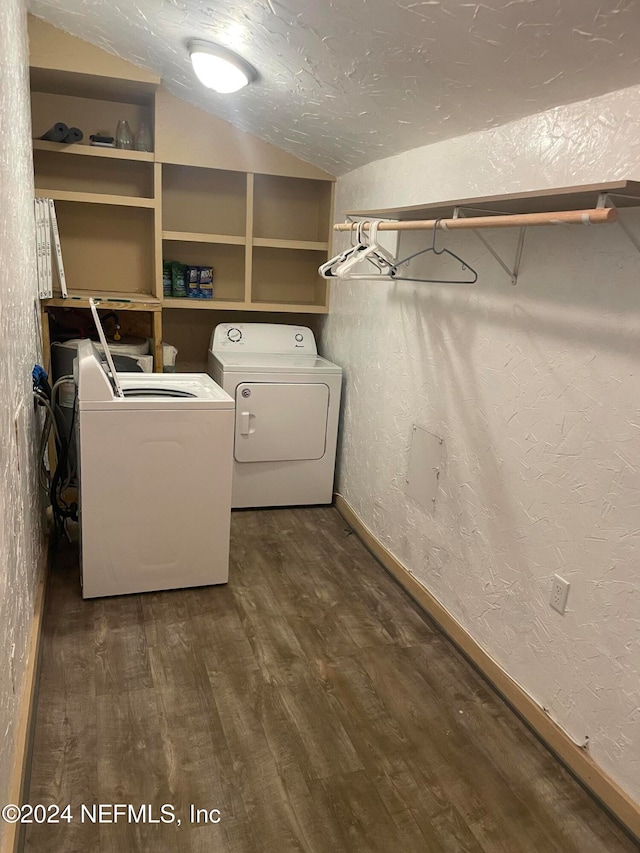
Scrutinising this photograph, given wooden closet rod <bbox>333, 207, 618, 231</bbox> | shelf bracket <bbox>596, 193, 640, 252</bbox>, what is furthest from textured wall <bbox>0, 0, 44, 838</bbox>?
shelf bracket <bbox>596, 193, 640, 252</bbox>

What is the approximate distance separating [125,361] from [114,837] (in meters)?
2.20

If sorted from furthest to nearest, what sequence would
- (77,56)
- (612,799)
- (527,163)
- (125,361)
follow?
(125,361) < (77,56) < (527,163) < (612,799)

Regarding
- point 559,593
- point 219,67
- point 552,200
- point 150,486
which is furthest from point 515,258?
point 150,486

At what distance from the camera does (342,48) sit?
190 cm

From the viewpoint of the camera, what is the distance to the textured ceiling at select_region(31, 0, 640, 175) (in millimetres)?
1409

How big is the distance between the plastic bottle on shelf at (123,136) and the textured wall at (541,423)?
4.89ft

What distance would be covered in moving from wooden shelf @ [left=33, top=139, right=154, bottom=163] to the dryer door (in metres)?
1.27

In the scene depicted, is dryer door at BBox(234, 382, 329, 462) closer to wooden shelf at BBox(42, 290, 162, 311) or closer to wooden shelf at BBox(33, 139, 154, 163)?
wooden shelf at BBox(42, 290, 162, 311)

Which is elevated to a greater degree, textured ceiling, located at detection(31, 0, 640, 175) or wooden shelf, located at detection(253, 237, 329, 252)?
textured ceiling, located at detection(31, 0, 640, 175)

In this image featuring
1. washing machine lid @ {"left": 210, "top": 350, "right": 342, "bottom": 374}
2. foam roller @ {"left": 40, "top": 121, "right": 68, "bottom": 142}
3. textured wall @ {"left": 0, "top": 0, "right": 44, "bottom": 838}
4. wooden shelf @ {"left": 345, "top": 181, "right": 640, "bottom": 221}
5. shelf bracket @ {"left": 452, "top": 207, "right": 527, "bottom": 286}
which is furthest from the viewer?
washing machine lid @ {"left": 210, "top": 350, "right": 342, "bottom": 374}

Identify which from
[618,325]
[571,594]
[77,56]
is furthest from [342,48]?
[571,594]

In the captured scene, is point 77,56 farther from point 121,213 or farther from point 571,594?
point 571,594

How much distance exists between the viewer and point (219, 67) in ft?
7.69

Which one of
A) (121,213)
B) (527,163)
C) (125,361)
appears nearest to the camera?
(527,163)
